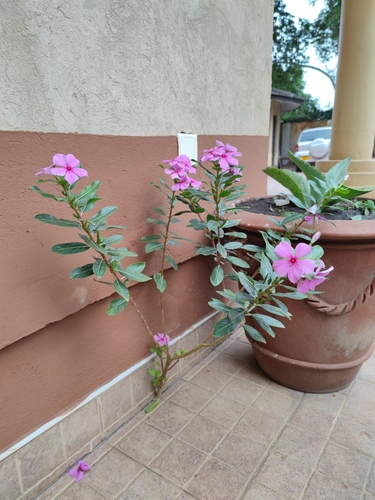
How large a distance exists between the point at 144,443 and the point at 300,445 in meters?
0.65

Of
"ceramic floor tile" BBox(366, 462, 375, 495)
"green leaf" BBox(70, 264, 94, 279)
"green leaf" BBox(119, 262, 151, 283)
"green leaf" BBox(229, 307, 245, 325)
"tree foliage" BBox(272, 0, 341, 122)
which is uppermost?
"tree foliage" BBox(272, 0, 341, 122)

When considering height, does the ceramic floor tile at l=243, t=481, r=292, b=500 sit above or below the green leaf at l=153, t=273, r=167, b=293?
below

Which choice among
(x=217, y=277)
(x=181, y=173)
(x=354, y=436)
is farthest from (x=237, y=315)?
(x=354, y=436)

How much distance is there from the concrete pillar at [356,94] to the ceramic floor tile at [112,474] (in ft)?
11.1

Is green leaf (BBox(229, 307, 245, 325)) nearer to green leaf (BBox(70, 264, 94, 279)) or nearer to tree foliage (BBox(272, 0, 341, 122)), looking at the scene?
green leaf (BBox(70, 264, 94, 279))

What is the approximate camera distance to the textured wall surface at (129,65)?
3.38ft

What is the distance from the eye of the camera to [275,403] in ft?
5.35

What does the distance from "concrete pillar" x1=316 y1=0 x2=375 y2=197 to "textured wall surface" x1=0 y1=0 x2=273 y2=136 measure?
5.53ft

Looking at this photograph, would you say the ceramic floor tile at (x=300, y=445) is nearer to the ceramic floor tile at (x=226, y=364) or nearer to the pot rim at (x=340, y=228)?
the ceramic floor tile at (x=226, y=364)

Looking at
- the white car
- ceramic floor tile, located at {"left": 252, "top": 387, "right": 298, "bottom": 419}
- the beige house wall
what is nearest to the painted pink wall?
the beige house wall

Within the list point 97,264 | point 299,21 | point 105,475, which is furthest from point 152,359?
point 299,21

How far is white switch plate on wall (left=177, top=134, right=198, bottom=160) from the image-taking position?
1.67 metres

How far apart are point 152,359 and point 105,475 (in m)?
0.53

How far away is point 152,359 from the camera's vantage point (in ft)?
5.48
